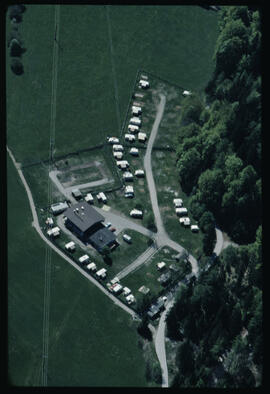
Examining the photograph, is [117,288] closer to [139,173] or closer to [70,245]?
[70,245]

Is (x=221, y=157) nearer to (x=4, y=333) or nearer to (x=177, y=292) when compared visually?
(x=177, y=292)

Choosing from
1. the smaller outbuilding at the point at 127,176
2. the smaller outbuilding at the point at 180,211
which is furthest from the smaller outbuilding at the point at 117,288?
the smaller outbuilding at the point at 127,176

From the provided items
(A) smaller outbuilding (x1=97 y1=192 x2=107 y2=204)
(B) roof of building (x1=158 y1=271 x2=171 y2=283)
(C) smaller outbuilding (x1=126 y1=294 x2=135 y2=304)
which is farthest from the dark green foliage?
(C) smaller outbuilding (x1=126 y1=294 x2=135 y2=304)

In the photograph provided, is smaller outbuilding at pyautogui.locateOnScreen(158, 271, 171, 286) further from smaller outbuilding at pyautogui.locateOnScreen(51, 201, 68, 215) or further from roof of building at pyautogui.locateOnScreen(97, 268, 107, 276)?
smaller outbuilding at pyautogui.locateOnScreen(51, 201, 68, 215)

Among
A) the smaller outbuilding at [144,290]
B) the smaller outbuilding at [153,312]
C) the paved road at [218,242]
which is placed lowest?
the smaller outbuilding at [153,312]

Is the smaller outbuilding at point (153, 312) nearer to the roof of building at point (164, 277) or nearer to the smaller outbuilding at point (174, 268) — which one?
the roof of building at point (164, 277)

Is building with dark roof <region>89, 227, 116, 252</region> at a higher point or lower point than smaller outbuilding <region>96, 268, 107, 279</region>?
higher

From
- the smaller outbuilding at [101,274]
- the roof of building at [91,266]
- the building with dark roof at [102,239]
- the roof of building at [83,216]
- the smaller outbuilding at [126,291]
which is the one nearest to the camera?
the smaller outbuilding at [126,291]

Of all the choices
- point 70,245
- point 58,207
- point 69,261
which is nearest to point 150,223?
point 70,245

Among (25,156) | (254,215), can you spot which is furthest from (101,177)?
(254,215)
